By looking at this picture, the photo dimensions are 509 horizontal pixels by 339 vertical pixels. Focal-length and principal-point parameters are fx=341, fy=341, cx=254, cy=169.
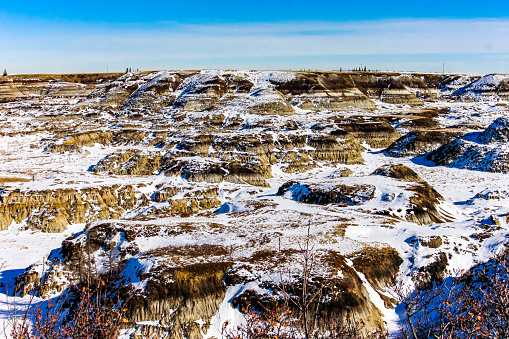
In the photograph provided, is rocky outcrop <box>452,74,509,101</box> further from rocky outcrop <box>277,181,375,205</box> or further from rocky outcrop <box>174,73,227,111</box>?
rocky outcrop <box>277,181,375,205</box>

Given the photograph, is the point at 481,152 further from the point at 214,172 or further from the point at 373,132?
the point at 214,172

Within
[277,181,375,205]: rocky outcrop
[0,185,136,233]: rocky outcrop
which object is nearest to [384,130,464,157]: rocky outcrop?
[277,181,375,205]: rocky outcrop

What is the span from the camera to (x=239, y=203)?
47781 mm

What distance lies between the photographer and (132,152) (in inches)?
3137

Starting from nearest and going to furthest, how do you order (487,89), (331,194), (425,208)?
(425,208) → (331,194) → (487,89)

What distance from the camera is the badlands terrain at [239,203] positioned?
81.9ft

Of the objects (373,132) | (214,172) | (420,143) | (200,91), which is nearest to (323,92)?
(373,132)

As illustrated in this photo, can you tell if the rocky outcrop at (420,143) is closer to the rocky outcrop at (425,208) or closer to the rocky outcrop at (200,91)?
the rocky outcrop at (425,208)

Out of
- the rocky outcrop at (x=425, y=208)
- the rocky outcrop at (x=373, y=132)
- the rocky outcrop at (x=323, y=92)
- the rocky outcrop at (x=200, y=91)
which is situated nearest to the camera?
the rocky outcrop at (x=425, y=208)

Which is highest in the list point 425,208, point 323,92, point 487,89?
point 487,89

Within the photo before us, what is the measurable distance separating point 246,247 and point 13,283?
2184 cm

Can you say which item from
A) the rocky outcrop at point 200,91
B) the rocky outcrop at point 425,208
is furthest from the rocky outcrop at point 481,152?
the rocky outcrop at point 200,91

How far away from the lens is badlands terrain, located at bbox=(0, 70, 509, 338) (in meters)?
25.0

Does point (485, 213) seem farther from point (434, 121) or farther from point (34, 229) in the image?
point (434, 121)
